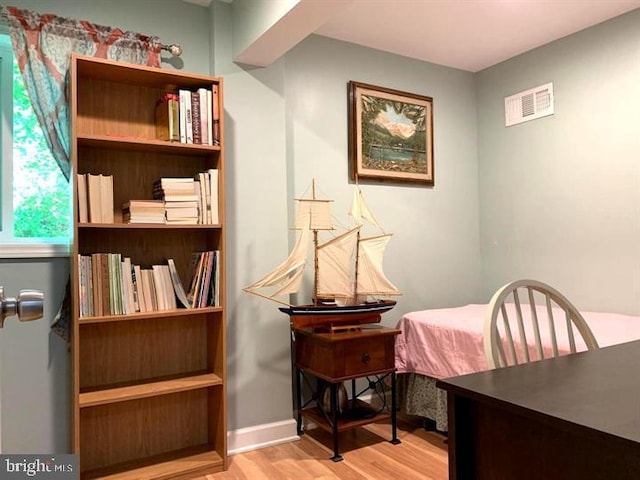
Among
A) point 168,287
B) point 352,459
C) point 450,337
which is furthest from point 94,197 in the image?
point 450,337

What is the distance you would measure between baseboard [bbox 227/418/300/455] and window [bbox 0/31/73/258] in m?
1.27

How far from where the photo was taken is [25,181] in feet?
7.59

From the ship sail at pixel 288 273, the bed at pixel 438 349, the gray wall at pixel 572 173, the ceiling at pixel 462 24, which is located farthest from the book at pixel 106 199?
the gray wall at pixel 572 173

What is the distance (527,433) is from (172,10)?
2.54m

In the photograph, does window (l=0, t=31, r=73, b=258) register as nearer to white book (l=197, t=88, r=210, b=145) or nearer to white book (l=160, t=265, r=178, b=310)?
white book (l=160, t=265, r=178, b=310)

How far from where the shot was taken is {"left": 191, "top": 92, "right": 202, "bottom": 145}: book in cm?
229

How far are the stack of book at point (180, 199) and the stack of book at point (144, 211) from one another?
0.09 ft

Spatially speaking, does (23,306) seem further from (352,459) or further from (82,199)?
(352,459)

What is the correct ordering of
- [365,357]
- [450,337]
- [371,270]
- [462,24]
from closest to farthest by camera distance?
[365,357] < [450,337] < [371,270] < [462,24]

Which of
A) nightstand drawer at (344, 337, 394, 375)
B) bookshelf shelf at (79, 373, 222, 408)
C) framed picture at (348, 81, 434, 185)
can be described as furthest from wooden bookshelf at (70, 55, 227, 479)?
framed picture at (348, 81, 434, 185)

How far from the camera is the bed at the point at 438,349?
97.6 inches

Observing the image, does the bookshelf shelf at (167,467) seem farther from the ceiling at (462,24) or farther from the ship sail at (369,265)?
the ceiling at (462,24)

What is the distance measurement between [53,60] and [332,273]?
1667 mm

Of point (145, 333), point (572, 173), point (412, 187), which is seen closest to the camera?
point (145, 333)
